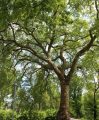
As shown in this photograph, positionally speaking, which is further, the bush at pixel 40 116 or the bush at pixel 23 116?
the bush at pixel 23 116

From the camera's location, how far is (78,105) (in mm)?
64375

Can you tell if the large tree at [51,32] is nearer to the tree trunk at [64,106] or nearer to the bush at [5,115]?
the tree trunk at [64,106]

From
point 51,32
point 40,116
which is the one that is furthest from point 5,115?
point 51,32

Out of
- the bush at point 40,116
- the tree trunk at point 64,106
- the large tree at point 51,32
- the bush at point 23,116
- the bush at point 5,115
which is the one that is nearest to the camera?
the large tree at point 51,32

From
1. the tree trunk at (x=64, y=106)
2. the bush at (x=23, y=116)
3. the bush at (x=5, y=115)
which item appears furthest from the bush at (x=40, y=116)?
the tree trunk at (x=64, y=106)

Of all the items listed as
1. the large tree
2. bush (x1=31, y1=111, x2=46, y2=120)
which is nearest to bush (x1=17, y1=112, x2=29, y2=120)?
bush (x1=31, y1=111, x2=46, y2=120)

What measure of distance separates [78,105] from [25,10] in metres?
48.4

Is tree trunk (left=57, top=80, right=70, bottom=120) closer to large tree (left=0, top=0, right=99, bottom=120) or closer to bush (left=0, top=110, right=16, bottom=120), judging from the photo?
large tree (left=0, top=0, right=99, bottom=120)

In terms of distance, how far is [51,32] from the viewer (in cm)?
2236

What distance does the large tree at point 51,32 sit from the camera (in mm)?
18062

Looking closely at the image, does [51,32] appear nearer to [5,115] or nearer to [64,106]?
[64,106]

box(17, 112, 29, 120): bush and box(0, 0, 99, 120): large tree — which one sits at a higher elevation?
box(0, 0, 99, 120): large tree

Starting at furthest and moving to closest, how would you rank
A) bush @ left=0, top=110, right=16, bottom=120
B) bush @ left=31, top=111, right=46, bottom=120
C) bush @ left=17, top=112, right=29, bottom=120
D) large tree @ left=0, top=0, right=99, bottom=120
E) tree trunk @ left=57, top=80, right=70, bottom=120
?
bush @ left=0, top=110, right=16, bottom=120
bush @ left=17, top=112, right=29, bottom=120
bush @ left=31, top=111, right=46, bottom=120
tree trunk @ left=57, top=80, right=70, bottom=120
large tree @ left=0, top=0, right=99, bottom=120

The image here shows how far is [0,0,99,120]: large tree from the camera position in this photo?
1806 cm
